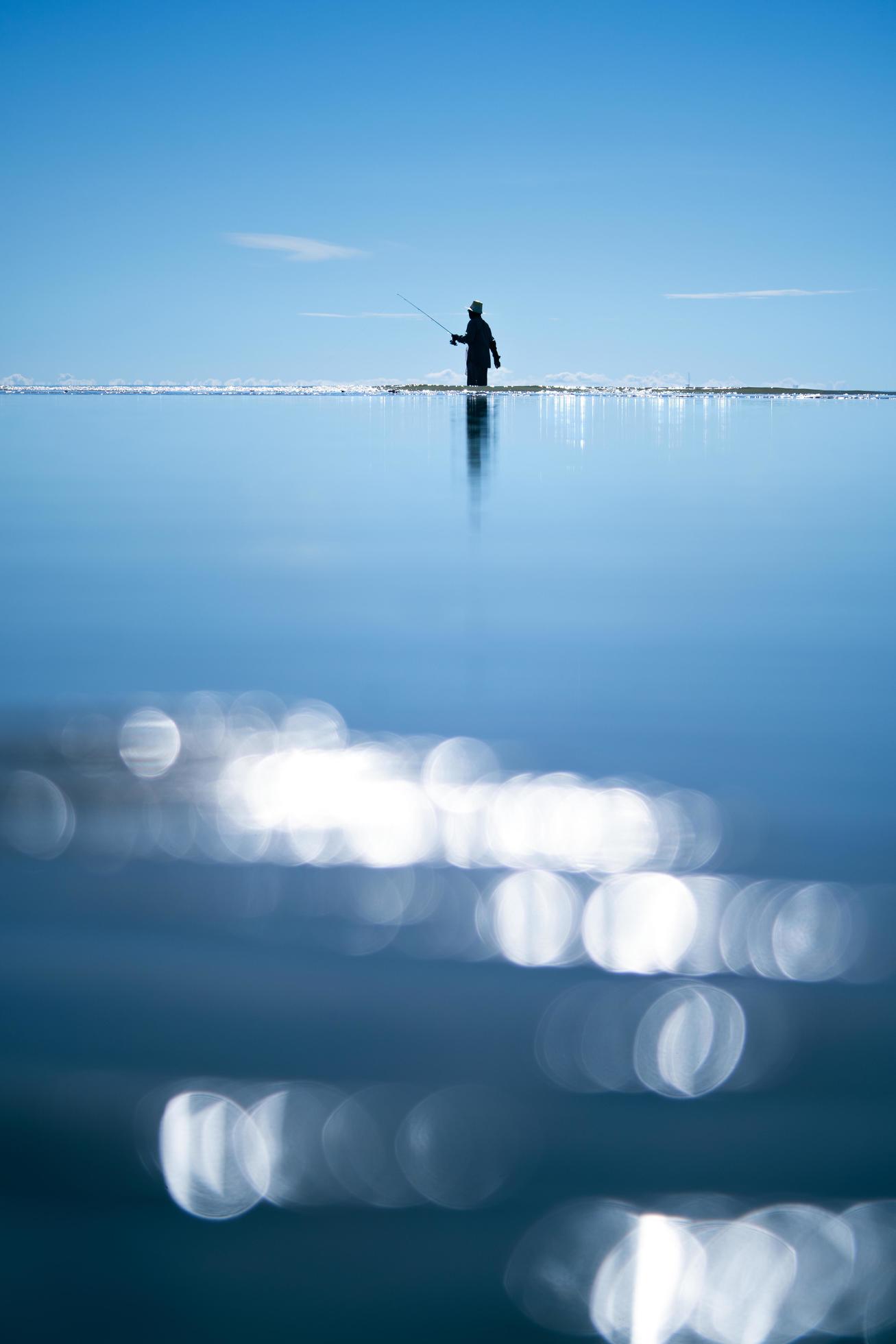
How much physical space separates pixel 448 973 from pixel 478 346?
46.4m

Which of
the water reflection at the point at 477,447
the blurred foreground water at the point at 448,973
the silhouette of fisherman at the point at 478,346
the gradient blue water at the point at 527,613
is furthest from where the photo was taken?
the silhouette of fisherman at the point at 478,346

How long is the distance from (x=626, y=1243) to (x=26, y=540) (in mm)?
6668

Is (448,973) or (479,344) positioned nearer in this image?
(448,973)

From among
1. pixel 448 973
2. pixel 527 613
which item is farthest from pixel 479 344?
pixel 448 973

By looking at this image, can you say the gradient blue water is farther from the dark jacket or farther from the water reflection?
the dark jacket

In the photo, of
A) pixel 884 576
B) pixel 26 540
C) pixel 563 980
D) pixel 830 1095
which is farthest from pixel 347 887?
pixel 26 540

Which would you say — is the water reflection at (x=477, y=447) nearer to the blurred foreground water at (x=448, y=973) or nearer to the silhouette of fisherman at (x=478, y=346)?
the blurred foreground water at (x=448, y=973)

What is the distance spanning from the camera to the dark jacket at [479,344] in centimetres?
4456

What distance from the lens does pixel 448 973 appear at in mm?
1861

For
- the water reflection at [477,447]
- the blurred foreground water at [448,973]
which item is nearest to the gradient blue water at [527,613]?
the blurred foreground water at [448,973]

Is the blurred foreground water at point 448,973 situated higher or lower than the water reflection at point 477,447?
lower

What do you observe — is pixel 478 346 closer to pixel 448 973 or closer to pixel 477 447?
pixel 477 447

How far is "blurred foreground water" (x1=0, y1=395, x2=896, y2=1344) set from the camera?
4.10 feet

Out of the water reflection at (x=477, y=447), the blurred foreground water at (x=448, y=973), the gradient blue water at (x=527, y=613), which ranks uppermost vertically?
the water reflection at (x=477, y=447)
